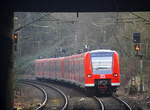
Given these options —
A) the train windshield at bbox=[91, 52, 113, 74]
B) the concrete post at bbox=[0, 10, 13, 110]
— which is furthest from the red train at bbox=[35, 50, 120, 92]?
the concrete post at bbox=[0, 10, 13, 110]

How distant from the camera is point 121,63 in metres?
35.7

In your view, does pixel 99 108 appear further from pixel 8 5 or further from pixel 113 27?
pixel 113 27

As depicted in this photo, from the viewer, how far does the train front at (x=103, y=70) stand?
25000 mm

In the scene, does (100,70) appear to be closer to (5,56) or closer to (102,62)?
(102,62)

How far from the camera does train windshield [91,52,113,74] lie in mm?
25094

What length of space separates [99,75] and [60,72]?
11.8 m

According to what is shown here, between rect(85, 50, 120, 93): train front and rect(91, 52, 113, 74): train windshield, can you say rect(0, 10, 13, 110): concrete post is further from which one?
rect(91, 52, 113, 74): train windshield

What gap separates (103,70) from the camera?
25094 millimetres

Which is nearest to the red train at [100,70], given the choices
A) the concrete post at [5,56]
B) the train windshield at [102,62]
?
the train windshield at [102,62]

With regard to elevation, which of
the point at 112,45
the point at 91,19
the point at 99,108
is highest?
the point at 91,19

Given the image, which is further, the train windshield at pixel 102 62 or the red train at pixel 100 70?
the train windshield at pixel 102 62

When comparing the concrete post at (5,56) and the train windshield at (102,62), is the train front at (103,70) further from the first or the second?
the concrete post at (5,56)

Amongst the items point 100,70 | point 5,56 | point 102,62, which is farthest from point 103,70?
point 5,56

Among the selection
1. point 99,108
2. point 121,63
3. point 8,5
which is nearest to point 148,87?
point 121,63
